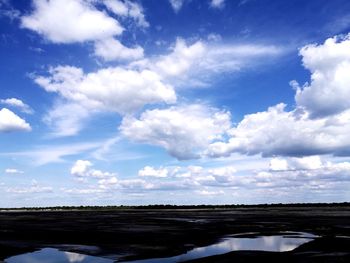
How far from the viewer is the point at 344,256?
69.9 ft

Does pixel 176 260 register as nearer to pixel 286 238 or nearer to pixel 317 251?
pixel 317 251

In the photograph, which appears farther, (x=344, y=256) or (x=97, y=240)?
(x=97, y=240)

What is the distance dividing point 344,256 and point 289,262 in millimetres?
3000

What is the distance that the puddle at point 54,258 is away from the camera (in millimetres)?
22297

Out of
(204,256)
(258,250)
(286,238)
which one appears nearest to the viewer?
(204,256)

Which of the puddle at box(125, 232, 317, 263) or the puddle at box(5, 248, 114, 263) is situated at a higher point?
the puddle at box(125, 232, 317, 263)

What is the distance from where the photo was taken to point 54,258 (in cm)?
2353

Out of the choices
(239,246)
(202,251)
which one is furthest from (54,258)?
(239,246)

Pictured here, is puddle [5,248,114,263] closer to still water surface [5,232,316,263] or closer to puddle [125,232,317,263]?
still water surface [5,232,316,263]

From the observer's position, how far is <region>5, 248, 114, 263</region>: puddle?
73.2ft

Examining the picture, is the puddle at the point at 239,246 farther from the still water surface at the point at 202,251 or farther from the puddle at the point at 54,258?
the puddle at the point at 54,258

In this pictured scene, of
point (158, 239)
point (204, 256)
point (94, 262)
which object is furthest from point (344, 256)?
point (158, 239)

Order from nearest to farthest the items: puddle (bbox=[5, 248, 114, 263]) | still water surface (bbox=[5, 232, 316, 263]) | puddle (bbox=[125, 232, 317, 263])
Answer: puddle (bbox=[5, 248, 114, 263])
still water surface (bbox=[5, 232, 316, 263])
puddle (bbox=[125, 232, 317, 263])

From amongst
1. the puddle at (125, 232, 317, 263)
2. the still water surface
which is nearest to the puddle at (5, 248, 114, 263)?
the still water surface
